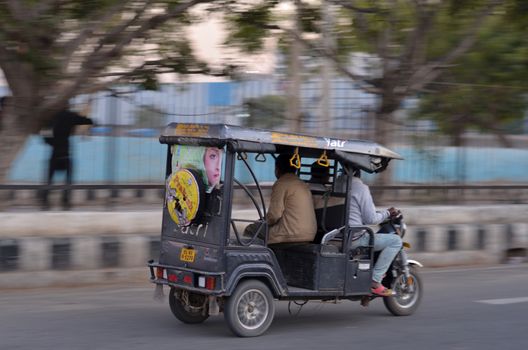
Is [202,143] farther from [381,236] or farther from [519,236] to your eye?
[519,236]

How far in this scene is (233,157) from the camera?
689 centimetres

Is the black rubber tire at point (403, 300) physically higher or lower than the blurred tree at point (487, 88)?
lower

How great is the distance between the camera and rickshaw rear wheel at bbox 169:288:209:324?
764 cm

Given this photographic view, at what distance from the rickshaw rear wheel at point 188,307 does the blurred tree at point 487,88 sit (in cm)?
702

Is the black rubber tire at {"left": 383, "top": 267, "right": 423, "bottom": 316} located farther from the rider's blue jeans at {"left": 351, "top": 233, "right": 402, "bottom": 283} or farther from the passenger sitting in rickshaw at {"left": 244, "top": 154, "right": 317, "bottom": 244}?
the passenger sitting in rickshaw at {"left": 244, "top": 154, "right": 317, "bottom": 244}

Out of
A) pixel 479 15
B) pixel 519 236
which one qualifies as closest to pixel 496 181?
pixel 519 236

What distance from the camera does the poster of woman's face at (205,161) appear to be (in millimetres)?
6898

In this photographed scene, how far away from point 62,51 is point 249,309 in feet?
17.1

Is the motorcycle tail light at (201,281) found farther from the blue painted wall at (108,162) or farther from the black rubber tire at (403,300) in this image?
the blue painted wall at (108,162)

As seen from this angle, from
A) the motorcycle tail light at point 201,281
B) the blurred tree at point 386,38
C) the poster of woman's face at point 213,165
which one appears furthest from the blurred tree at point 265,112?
the motorcycle tail light at point 201,281

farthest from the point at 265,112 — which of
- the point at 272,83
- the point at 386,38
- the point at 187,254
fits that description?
the point at 187,254

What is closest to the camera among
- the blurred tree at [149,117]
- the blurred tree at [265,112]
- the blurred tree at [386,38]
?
the blurred tree at [149,117]

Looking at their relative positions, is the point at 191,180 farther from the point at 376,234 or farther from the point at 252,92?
the point at 252,92

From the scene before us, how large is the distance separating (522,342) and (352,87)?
22.7ft
